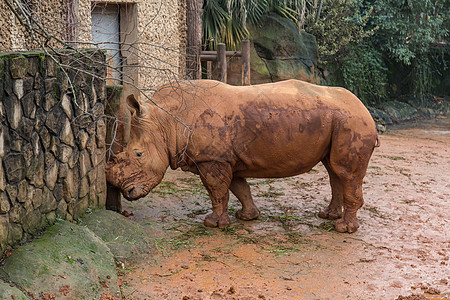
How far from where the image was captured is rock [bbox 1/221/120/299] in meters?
4.03

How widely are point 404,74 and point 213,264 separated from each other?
16060mm

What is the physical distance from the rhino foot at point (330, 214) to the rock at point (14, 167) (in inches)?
145

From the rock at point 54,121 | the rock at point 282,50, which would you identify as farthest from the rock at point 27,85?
the rock at point 282,50

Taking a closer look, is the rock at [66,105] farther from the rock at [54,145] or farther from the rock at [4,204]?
the rock at [4,204]

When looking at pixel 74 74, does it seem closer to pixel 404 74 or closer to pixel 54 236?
pixel 54 236

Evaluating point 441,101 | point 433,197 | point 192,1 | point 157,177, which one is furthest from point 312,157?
point 441,101

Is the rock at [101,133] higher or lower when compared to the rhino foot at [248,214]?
higher

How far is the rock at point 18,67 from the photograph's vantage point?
417 centimetres

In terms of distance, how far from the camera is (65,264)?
4.30 m

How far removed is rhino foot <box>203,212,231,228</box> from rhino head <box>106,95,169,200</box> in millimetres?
742

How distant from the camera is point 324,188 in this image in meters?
8.20

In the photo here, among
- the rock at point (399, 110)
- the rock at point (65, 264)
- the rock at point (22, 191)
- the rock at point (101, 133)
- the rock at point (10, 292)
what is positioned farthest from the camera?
the rock at point (399, 110)

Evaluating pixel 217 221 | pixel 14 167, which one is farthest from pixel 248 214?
pixel 14 167

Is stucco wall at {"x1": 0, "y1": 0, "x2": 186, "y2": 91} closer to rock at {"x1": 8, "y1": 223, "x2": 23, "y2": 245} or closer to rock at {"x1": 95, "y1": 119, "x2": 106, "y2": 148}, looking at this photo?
rock at {"x1": 95, "y1": 119, "x2": 106, "y2": 148}
